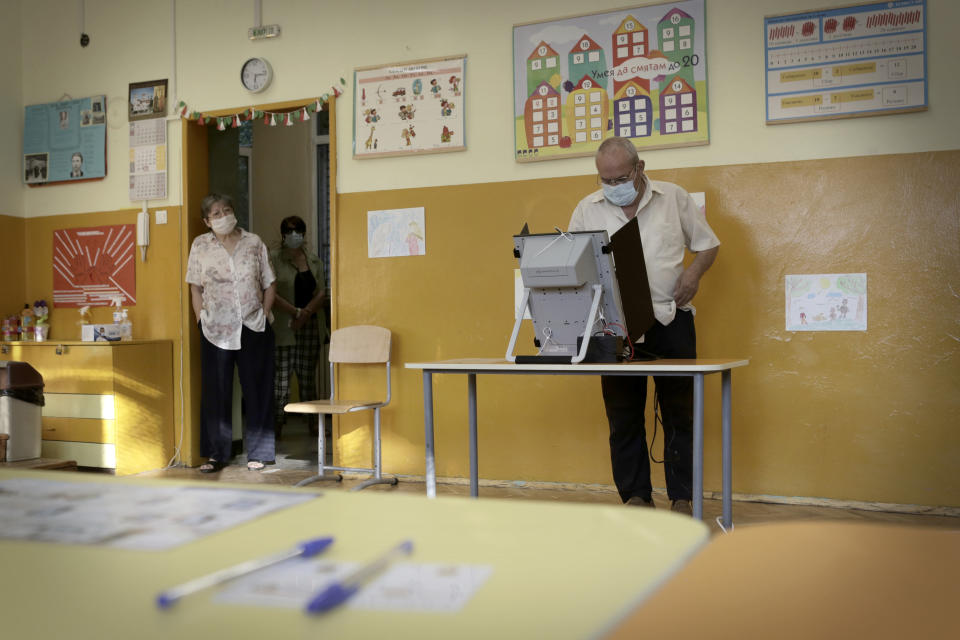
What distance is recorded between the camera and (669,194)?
326 cm

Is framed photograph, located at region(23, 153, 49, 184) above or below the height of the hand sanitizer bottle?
above

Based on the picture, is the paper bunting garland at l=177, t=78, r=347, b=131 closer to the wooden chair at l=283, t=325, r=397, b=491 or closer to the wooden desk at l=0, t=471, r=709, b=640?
the wooden chair at l=283, t=325, r=397, b=491

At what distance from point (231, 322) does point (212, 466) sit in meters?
0.85

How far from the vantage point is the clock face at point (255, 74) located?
466 cm

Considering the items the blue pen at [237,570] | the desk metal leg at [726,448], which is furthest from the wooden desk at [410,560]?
the desk metal leg at [726,448]

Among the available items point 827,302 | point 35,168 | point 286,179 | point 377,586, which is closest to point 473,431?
point 827,302

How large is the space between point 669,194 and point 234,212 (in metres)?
2.70

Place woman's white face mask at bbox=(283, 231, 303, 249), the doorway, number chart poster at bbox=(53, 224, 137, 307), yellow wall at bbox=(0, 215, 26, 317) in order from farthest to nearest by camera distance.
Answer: the doorway
woman's white face mask at bbox=(283, 231, 303, 249)
yellow wall at bbox=(0, 215, 26, 317)
number chart poster at bbox=(53, 224, 137, 307)

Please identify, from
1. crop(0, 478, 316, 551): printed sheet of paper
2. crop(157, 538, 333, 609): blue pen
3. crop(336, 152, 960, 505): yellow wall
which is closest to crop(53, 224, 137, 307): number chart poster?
crop(336, 152, 960, 505): yellow wall

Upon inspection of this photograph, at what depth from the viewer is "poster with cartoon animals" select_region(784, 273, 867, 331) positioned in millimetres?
3594

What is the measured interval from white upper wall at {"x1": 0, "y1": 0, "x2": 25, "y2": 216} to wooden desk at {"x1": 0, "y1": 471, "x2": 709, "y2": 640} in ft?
17.8

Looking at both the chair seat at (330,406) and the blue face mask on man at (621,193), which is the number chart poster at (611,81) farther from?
the chair seat at (330,406)

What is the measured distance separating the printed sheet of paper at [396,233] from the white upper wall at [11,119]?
8.67 ft

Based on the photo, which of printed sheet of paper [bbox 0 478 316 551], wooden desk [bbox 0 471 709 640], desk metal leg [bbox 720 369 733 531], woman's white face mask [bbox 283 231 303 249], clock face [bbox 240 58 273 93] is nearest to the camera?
wooden desk [bbox 0 471 709 640]
